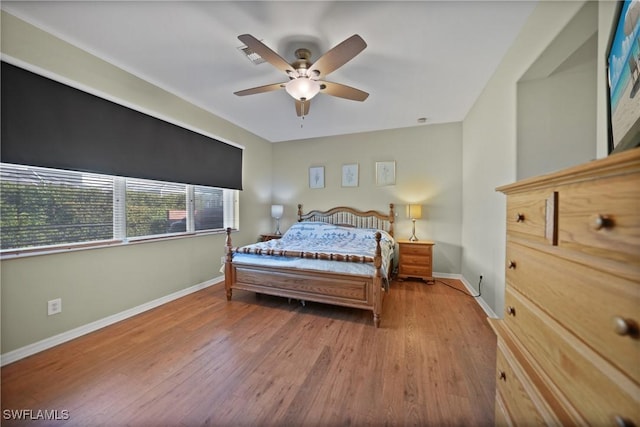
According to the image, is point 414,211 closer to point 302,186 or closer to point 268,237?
point 302,186

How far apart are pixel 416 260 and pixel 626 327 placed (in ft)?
11.1

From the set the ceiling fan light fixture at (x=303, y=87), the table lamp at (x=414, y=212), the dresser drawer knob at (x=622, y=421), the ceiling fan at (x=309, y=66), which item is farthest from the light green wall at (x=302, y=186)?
the ceiling fan light fixture at (x=303, y=87)

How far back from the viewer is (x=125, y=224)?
8.21 ft

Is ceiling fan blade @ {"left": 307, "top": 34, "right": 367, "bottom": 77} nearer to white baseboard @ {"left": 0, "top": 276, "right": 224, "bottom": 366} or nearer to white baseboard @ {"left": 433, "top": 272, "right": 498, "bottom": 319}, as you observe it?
white baseboard @ {"left": 433, "top": 272, "right": 498, "bottom": 319}

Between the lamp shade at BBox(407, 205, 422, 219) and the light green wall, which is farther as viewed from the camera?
the lamp shade at BBox(407, 205, 422, 219)

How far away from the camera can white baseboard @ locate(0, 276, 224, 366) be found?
1766mm

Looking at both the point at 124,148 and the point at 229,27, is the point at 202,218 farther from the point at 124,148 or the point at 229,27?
the point at 229,27

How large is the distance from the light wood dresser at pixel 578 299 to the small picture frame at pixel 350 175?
11.7 ft

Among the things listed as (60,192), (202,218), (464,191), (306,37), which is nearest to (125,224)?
(60,192)

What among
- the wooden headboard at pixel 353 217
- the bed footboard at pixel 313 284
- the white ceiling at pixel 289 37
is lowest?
the bed footboard at pixel 313 284

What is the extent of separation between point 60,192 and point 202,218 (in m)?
1.58

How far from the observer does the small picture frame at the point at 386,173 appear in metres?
4.18
